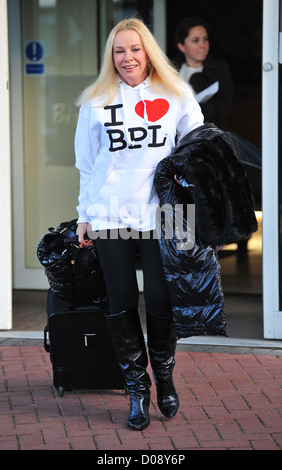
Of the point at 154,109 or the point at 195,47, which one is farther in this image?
the point at 195,47

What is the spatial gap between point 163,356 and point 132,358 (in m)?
0.15

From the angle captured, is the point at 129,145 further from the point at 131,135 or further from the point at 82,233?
the point at 82,233

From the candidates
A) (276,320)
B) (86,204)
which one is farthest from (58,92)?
(86,204)

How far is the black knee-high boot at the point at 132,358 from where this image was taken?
156 inches

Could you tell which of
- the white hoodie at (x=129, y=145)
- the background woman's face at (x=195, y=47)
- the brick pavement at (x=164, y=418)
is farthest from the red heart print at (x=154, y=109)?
the background woman's face at (x=195, y=47)

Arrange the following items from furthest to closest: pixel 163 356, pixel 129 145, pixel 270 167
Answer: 1. pixel 270 167
2. pixel 163 356
3. pixel 129 145

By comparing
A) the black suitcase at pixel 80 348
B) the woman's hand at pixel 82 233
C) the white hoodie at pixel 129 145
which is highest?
the white hoodie at pixel 129 145

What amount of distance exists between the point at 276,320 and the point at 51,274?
1763 mm

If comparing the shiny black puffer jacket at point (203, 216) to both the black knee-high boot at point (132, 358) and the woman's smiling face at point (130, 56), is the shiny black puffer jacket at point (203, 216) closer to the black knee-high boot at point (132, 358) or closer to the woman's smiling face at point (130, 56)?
the black knee-high boot at point (132, 358)

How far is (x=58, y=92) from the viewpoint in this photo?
6.93m

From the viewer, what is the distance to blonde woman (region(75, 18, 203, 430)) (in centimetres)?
382

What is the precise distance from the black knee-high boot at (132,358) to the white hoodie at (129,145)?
17.6 inches

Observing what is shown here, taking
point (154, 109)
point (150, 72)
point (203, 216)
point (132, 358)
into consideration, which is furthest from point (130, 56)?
point (132, 358)

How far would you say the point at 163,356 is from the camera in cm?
402
